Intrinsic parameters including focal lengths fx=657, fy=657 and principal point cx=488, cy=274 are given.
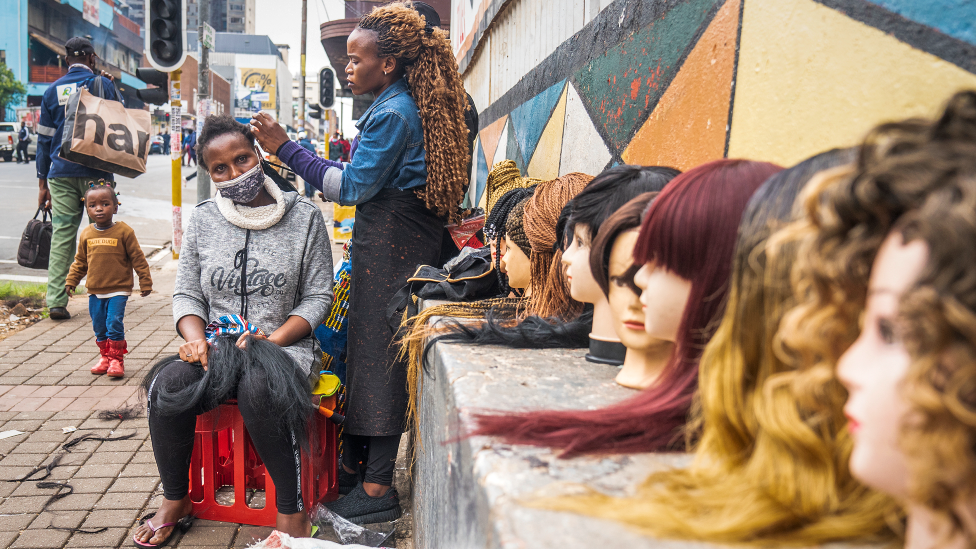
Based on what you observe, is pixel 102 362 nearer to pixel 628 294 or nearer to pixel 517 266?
pixel 517 266

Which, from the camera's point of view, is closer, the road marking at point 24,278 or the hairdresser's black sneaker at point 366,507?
the hairdresser's black sneaker at point 366,507

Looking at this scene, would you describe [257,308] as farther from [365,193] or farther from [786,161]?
[786,161]

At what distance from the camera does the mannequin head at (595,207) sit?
1.48 meters

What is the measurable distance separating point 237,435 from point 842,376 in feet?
7.49

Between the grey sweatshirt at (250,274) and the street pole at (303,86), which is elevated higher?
the street pole at (303,86)

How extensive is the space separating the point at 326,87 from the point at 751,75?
660 inches

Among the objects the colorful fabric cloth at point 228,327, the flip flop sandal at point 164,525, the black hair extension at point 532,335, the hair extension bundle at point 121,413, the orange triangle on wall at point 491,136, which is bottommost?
the flip flop sandal at point 164,525

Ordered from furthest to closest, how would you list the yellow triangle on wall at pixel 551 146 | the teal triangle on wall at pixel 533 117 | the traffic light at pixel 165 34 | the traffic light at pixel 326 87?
1. the traffic light at pixel 326 87
2. the traffic light at pixel 165 34
3. the teal triangle on wall at pixel 533 117
4. the yellow triangle on wall at pixel 551 146

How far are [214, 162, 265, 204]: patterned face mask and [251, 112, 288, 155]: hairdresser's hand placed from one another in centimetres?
9

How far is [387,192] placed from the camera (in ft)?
8.69

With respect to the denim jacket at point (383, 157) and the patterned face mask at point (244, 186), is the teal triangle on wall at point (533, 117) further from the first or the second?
the patterned face mask at point (244, 186)

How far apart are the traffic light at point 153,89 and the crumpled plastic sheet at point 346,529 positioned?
5.19 m

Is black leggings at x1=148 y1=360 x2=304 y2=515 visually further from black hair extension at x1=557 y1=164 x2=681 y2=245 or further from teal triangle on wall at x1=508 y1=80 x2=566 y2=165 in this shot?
teal triangle on wall at x1=508 y1=80 x2=566 y2=165

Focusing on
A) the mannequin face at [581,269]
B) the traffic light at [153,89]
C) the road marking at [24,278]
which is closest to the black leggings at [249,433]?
the mannequin face at [581,269]
